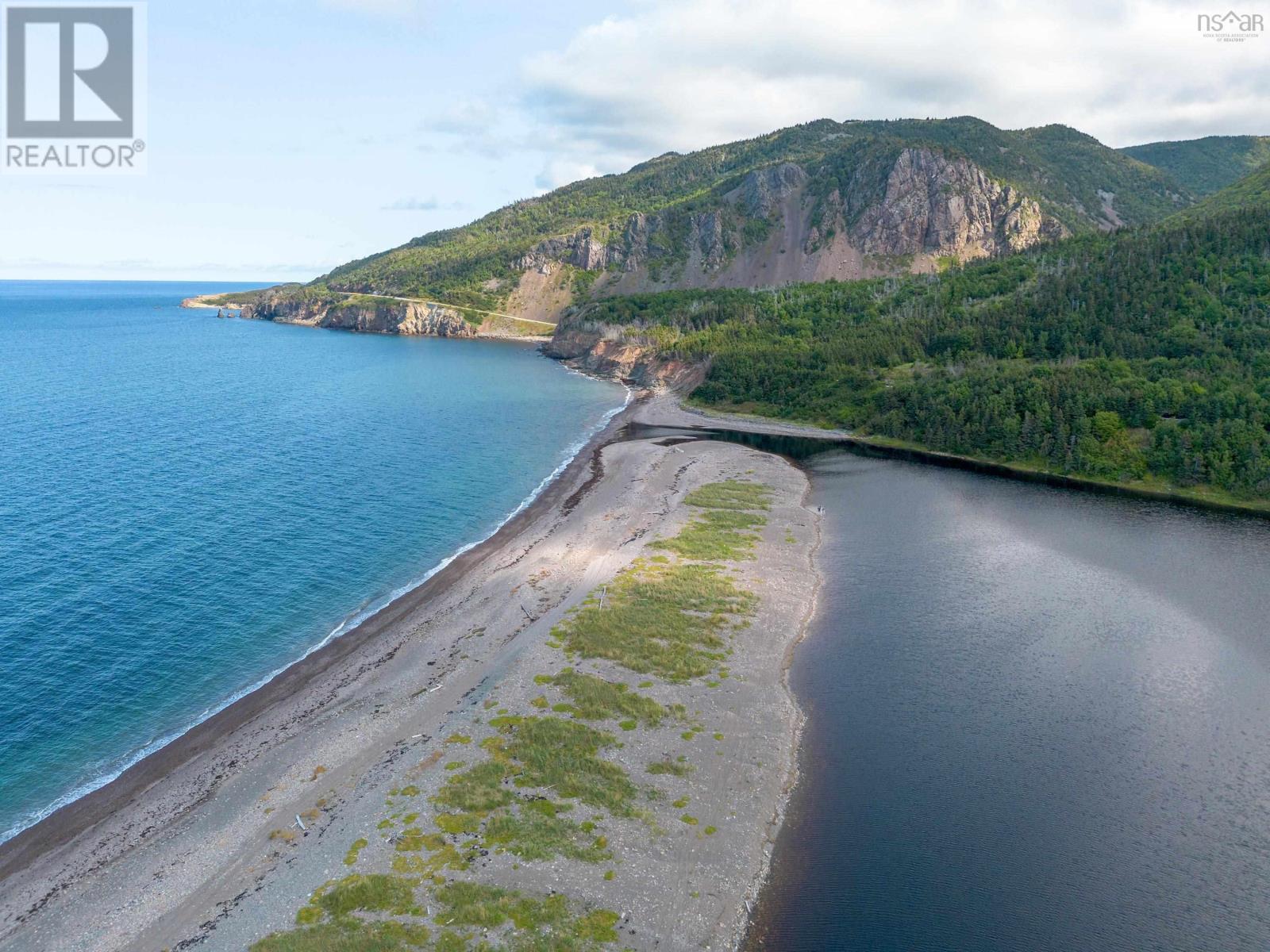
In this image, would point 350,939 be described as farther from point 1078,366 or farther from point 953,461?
point 1078,366

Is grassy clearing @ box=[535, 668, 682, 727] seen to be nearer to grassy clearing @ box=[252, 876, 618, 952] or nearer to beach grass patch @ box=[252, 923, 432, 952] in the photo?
grassy clearing @ box=[252, 876, 618, 952]

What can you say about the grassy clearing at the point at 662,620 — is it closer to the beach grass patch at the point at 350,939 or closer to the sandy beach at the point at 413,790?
the sandy beach at the point at 413,790

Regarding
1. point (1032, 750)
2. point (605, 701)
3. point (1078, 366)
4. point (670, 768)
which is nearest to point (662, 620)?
point (605, 701)

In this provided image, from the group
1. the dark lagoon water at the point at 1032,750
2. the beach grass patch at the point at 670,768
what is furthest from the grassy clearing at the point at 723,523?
the beach grass patch at the point at 670,768

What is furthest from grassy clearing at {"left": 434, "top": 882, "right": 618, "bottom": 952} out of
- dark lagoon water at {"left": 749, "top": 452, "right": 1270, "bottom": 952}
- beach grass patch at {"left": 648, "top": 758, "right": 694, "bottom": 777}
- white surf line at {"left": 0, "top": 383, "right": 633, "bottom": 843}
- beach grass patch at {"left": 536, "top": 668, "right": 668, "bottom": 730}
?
white surf line at {"left": 0, "top": 383, "right": 633, "bottom": 843}

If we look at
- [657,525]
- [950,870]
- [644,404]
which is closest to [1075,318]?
[644,404]

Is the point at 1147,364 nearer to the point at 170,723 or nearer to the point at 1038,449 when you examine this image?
the point at 1038,449
